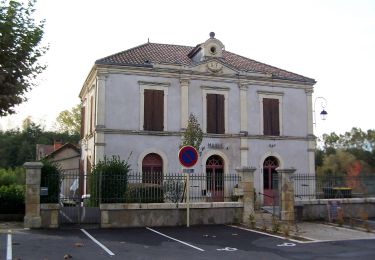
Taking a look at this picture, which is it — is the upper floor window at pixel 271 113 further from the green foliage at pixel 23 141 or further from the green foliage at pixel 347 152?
the green foliage at pixel 23 141

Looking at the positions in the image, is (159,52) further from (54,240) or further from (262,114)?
(54,240)

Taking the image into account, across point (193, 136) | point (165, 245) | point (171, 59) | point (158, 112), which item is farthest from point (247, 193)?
point (171, 59)

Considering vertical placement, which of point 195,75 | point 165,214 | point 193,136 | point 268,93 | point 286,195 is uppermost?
point 195,75

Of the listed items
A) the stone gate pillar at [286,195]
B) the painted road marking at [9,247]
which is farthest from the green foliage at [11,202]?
the stone gate pillar at [286,195]

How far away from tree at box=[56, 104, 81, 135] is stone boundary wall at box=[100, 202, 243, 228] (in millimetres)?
40711

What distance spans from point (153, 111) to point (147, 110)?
32cm

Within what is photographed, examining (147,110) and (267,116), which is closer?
(147,110)

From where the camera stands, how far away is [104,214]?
14.4 meters

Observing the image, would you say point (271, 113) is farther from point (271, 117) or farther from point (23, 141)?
point (23, 141)

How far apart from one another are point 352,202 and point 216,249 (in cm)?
940

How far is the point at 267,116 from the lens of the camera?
25375 millimetres

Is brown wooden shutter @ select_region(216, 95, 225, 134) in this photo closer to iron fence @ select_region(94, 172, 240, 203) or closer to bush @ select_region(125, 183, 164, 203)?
iron fence @ select_region(94, 172, 240, 203)

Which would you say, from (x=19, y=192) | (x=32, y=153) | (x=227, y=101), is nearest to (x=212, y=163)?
(x=227, y=101)

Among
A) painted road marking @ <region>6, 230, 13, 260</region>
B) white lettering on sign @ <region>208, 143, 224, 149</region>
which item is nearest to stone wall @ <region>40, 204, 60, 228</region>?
painted road marking @ <region>6, 230, 13, 260</region>
